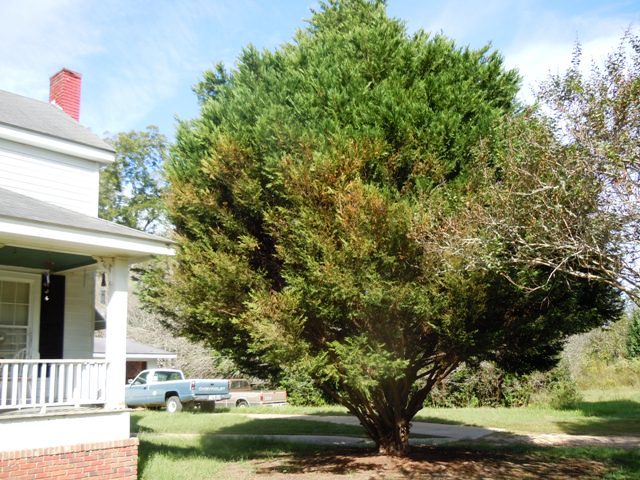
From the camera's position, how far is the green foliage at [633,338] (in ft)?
105

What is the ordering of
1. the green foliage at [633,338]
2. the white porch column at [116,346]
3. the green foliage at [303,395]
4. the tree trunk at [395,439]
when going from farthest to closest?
the green foliage at [633,338] → the green foliage at [303,395] → the tree trunk at [395,439] → the white porch column at [116,346]

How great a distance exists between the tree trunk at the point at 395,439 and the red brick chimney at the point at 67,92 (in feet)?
35.4

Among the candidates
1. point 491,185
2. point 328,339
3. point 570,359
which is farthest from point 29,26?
point 570,359

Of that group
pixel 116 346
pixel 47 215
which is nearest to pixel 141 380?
pixel 116 346

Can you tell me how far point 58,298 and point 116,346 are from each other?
2529 mm

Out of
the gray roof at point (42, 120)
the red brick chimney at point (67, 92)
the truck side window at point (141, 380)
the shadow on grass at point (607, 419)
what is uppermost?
the red brick chimney at point (67, 92)

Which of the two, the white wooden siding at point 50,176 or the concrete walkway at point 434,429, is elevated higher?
the white wooden siding at point 50,176

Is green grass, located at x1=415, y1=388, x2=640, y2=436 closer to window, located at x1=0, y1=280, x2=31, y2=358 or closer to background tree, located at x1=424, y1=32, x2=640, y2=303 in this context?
background tree, located at x1=424, y1=32, x2=640, y2=303

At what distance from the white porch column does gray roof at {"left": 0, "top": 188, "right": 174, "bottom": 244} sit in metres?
0.95

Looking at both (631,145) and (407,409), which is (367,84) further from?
(407,409)

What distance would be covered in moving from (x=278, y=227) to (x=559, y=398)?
16.6 metres

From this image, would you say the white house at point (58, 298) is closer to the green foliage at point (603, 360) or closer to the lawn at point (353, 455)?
the lawn at point (353, 455)

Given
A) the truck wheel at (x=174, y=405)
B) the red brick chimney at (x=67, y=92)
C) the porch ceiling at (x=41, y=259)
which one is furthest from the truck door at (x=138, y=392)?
the porch ceiling at (x=41, y=259)

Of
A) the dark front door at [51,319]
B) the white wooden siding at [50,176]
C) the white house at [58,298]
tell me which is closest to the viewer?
the white house at [58,298]
